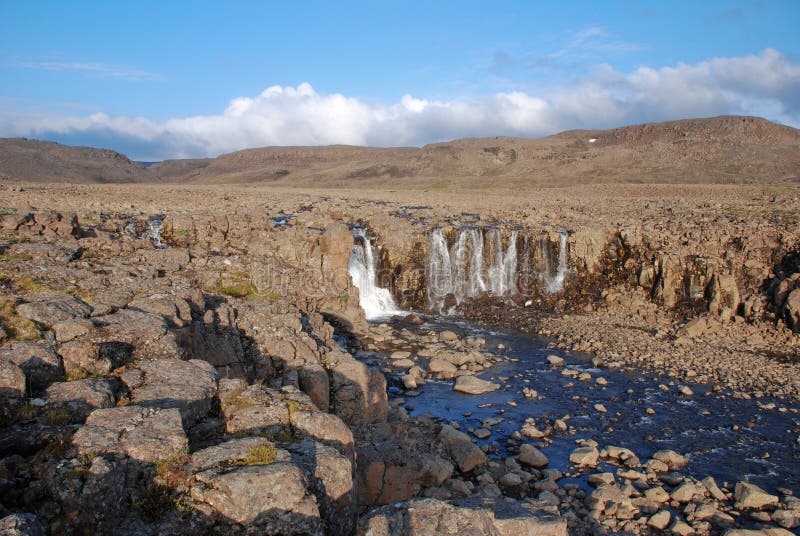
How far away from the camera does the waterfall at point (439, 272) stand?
106 feet

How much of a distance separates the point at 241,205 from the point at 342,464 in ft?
121

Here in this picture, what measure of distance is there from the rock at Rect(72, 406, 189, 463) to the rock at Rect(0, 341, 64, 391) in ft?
6.37

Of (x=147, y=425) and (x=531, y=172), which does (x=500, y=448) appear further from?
(x=531, y=172)

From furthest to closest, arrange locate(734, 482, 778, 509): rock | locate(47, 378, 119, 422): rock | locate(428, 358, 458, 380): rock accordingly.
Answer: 1. locate(428, 358, 458, 380): rock
2. locate(734, 482, 778, 509): rock
3. locate(47, 378, 119, 422): rock

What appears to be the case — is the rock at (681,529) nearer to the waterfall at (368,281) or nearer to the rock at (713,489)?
the rock at (713,489)

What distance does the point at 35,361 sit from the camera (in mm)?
8469

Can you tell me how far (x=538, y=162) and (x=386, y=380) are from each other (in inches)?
3756

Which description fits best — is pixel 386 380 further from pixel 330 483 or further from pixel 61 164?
pixel 61 164

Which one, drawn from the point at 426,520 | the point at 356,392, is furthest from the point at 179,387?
the point at 356,392

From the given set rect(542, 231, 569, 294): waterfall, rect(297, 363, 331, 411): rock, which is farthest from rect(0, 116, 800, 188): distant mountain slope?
rect(297, 363, 331, 411): rock

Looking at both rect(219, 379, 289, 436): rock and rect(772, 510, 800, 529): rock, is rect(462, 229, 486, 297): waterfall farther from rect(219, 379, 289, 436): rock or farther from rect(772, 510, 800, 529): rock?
rect(219, 379, 289, 436): rock

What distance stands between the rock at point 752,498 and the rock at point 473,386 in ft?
28.4

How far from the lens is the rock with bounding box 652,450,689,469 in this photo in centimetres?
1471

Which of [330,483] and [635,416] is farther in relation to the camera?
[635,416]
